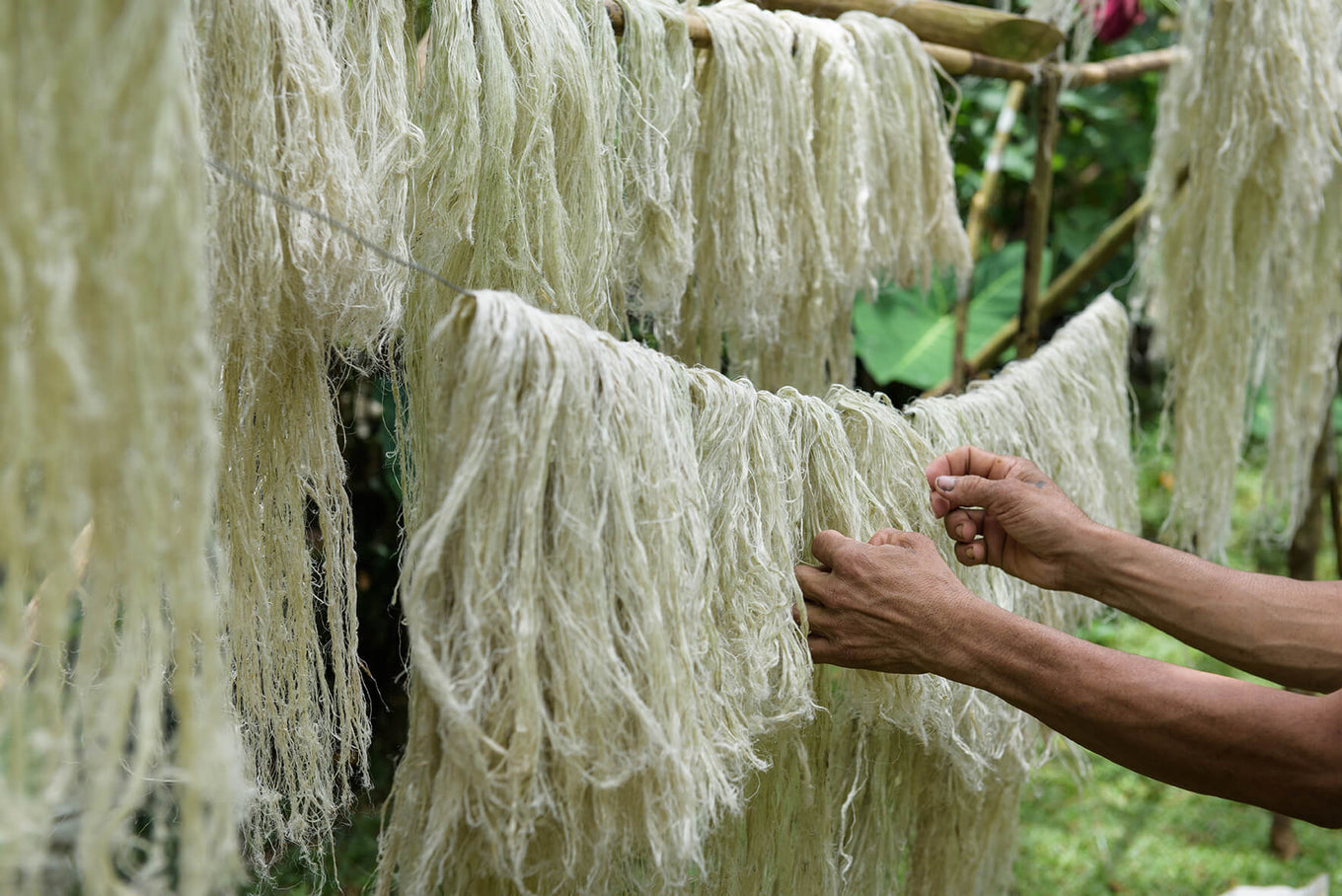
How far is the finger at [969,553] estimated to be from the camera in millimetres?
1021

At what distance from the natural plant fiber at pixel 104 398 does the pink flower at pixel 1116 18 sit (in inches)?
92.1

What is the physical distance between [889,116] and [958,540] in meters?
0.54

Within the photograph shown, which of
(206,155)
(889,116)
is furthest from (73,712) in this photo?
(889,116)

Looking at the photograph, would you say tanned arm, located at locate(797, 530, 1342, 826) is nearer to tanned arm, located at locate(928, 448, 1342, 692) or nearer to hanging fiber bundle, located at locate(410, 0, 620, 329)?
tanned arm, located at locate(928, 448, 1342, 692)

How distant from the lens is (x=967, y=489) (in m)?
0.98

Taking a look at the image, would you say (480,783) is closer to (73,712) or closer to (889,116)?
(73,712)

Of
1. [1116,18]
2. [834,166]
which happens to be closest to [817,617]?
[834,166]

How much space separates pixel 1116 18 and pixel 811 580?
2.07 meters

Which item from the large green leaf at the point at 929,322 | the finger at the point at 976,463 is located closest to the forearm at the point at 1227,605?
the finger at the point at 976,463

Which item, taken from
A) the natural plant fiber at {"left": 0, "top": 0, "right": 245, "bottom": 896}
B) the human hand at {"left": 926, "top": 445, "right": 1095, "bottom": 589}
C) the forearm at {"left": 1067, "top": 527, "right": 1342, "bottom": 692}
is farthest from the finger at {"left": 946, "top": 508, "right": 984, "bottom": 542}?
the natural plant fiber at {"left": 0, "top": 0, "right": 245, "bottom": 896}

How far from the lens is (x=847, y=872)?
1.10 meters

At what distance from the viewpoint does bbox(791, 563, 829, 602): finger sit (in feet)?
2.82

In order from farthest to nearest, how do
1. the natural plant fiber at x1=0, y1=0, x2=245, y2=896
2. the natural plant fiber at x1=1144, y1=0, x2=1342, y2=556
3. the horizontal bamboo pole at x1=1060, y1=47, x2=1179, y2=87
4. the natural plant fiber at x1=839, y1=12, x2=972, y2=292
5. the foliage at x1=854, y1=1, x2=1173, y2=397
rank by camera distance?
the foliage at x1=854, y1=1, x2=1173, y2=397
the horizontal bamboo pole at x1=1060, y1=47, x2=1179, y2=87
the natural plant fiber at x1=1144, y1=0, x2=1342, y2=556
the natural plant fiber at x1=839, y1=12, x2=972, y2=292
the natural plant fiber at x1=0, y1=0, x2=245, y2=896

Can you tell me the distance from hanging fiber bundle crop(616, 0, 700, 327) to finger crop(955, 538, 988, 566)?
380 mm
